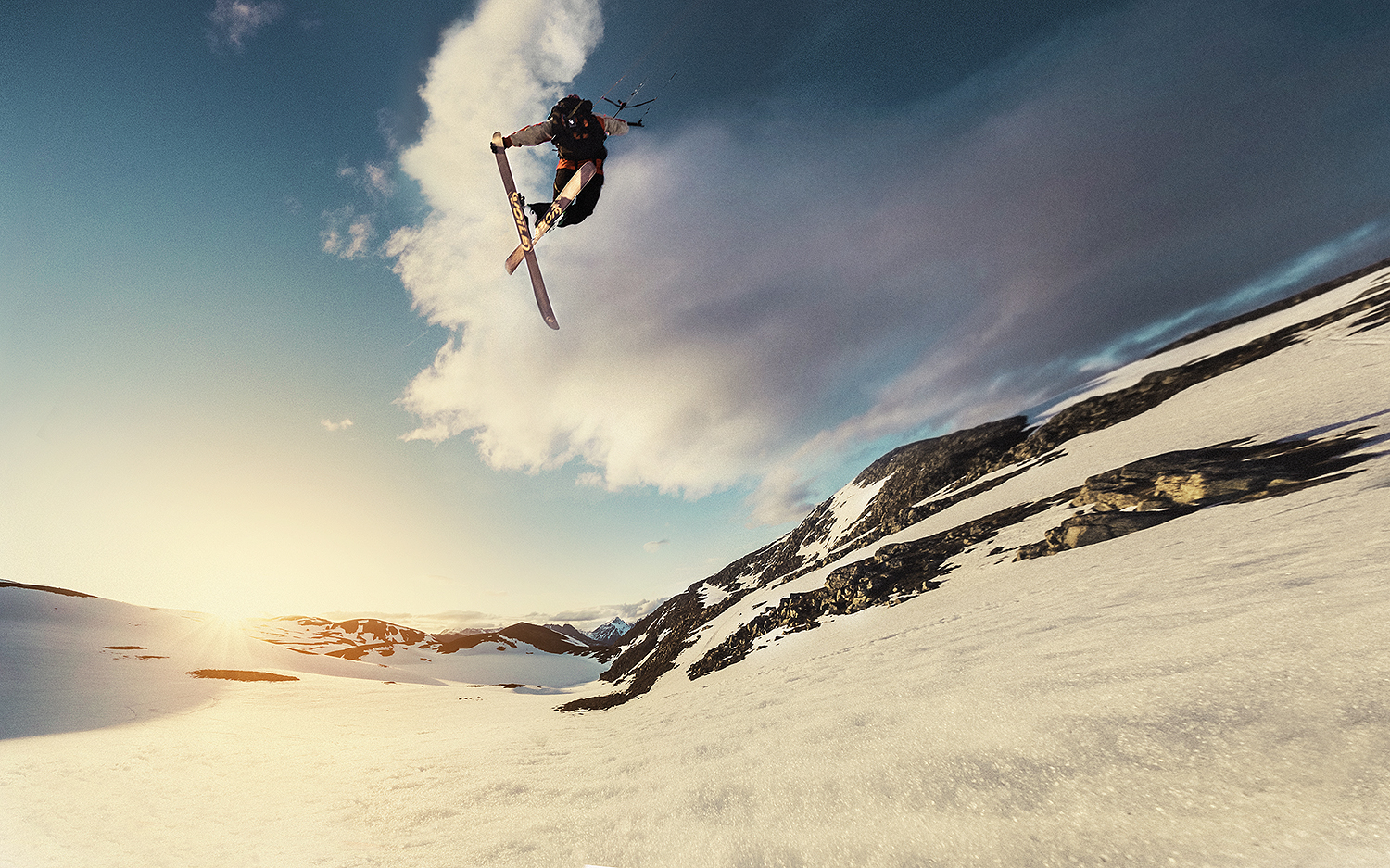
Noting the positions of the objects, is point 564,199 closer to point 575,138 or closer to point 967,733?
point 575,138

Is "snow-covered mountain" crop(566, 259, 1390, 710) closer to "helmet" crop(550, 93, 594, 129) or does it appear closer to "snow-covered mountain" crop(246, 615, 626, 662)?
"helmet" crop(550, 93, 594, 129)

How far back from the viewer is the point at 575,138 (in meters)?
11.1

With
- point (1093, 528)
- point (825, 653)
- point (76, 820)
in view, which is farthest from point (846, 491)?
point (76, 820)

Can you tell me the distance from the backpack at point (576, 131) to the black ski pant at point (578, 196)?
1.64 ft

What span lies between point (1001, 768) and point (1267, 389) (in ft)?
110

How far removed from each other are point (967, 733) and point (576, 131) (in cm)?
1486

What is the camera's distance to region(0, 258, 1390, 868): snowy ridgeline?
12.5 feet

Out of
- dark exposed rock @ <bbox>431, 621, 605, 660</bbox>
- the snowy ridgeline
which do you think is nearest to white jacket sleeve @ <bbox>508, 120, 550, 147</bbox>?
the snowy ridgeline

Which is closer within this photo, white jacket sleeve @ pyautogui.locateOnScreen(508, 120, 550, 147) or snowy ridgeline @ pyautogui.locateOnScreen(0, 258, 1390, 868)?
snowy ridgeline @ pyautogui.locateOnScreen(0, 258, 1390, 868)

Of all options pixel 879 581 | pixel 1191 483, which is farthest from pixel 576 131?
pixel 1191 483

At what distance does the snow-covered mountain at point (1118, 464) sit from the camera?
1552cm

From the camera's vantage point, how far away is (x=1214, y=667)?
5.09 metres

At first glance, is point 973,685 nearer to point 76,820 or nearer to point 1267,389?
point 76,820

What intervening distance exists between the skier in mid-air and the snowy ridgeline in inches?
542
